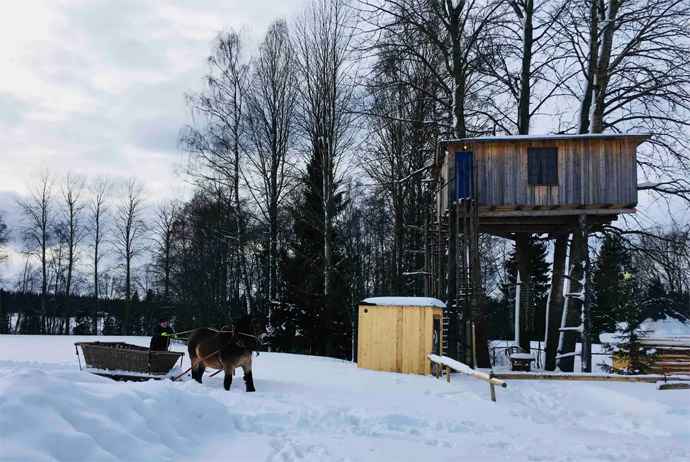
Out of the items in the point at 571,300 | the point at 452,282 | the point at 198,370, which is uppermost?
the point at 452,282

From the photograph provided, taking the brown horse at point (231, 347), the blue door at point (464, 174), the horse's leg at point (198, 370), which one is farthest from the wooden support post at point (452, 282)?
the horse's leg at point (198, 370)

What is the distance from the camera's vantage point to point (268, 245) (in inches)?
1108

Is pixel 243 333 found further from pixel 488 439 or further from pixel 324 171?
pixel 324 171

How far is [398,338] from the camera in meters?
15.9

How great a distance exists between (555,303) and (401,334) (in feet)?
30.1

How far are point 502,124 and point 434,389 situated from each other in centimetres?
1412

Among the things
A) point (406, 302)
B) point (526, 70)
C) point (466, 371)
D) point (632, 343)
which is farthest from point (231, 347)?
point (526, 70)

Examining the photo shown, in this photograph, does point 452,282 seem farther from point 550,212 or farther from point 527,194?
point 550,212

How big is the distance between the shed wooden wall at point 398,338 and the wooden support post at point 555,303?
8.17 m

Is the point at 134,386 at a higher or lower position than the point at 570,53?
lower

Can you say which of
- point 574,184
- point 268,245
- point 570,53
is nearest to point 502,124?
point 570,53

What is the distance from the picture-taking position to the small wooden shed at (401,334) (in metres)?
15.7

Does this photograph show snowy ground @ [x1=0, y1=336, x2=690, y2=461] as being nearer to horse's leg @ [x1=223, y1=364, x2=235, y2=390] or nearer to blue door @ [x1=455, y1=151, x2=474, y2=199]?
horse's leg @ [x1=223, y1=364, x2=235, y2=390]

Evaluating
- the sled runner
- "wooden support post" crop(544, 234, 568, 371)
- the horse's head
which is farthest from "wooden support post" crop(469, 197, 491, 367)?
the sled runner
